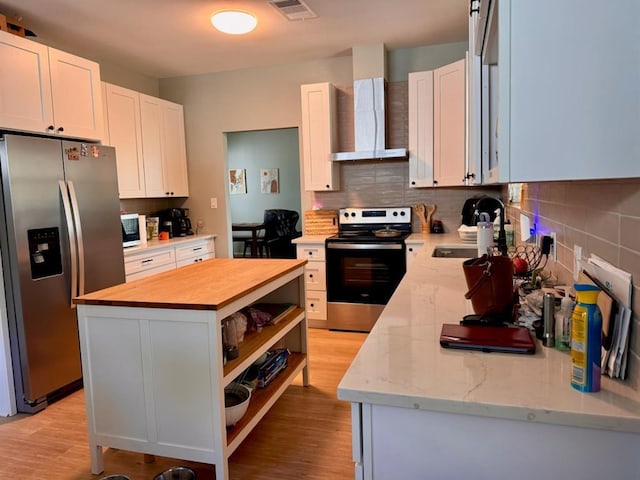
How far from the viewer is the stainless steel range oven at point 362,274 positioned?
3873 millimetres

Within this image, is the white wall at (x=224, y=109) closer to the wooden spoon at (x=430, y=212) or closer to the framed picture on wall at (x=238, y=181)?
the wooden spoon at (x=430, y=212)

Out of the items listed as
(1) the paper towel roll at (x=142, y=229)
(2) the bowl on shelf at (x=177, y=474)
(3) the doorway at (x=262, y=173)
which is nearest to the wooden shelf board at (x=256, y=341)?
(2) the bowl on shelf at (x=177, y=474)

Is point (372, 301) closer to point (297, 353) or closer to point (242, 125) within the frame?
point (297, 353)

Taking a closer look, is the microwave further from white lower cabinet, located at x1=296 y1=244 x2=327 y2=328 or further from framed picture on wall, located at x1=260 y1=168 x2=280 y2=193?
framed picture on wall, located at x1=260 y1=168 x2=280 y2=193

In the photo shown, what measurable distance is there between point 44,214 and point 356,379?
2586 millimetres

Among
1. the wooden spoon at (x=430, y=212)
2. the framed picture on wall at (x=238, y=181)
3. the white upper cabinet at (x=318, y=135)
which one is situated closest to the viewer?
the white upper cabinet at (x=318, y=135)

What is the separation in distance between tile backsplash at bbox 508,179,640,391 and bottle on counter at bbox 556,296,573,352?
0.51 ft

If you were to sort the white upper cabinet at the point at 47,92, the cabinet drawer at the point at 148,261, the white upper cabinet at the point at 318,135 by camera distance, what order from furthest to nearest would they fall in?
the white upper cabinet at the point at 318,135 → the cabinet drawer at the point at 148,261 → the white upper cabinet at the point at 47,92

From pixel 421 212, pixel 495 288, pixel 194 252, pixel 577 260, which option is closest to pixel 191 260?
pixel 194 252

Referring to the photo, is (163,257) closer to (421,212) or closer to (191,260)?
(191,260)

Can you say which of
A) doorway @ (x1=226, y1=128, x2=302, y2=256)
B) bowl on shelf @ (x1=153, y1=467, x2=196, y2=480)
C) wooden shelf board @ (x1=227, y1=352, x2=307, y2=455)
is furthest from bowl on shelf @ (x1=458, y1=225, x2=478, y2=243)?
doorway @ (x1=226, y1=128, x2=302, y2=256)

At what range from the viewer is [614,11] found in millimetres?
807

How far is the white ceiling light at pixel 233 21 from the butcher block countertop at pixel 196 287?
1.77 m

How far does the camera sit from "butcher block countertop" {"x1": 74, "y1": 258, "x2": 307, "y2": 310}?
1.88m
